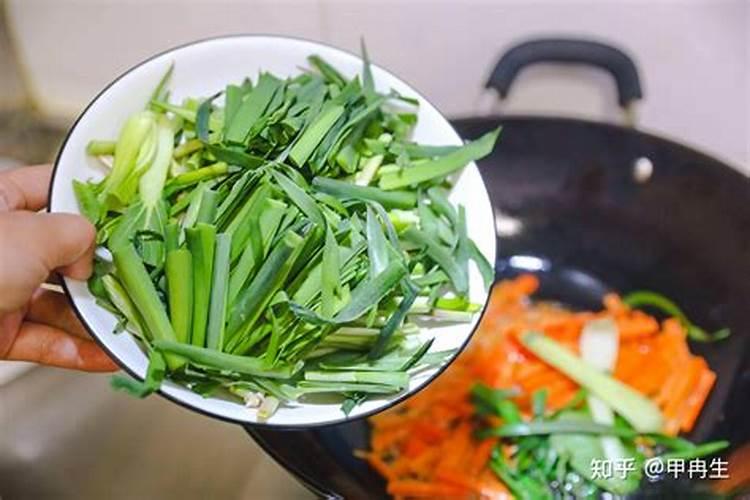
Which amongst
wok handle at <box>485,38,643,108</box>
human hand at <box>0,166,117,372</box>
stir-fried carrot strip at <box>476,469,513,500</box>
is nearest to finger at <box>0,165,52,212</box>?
human hand at <box>0,166,117,372</box>

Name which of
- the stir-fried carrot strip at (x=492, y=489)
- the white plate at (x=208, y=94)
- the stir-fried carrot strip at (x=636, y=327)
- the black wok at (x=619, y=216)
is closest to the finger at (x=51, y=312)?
the white plate at (x=208, y=94)

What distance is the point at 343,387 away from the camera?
651mm

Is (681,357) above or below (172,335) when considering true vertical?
below

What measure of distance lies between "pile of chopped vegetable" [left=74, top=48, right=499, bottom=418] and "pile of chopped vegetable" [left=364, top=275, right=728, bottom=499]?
317 mm

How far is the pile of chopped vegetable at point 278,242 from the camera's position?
25.1 inches

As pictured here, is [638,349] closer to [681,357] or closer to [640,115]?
[681,357]

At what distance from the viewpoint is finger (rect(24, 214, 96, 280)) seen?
1.98 ft

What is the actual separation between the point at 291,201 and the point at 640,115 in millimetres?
773

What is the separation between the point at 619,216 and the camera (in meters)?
1.13

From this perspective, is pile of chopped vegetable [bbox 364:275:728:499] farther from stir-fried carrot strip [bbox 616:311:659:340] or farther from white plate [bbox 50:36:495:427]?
white plate [bbox 50:36:495:427]

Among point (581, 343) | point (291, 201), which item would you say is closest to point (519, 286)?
point (581, 343)

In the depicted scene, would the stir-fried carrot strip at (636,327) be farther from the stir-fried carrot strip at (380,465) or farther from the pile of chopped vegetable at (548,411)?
the stir-fried carrot strip at (380,465)

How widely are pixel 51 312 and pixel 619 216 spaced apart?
0.67 meters

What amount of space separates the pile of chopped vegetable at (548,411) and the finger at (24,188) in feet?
1.39
